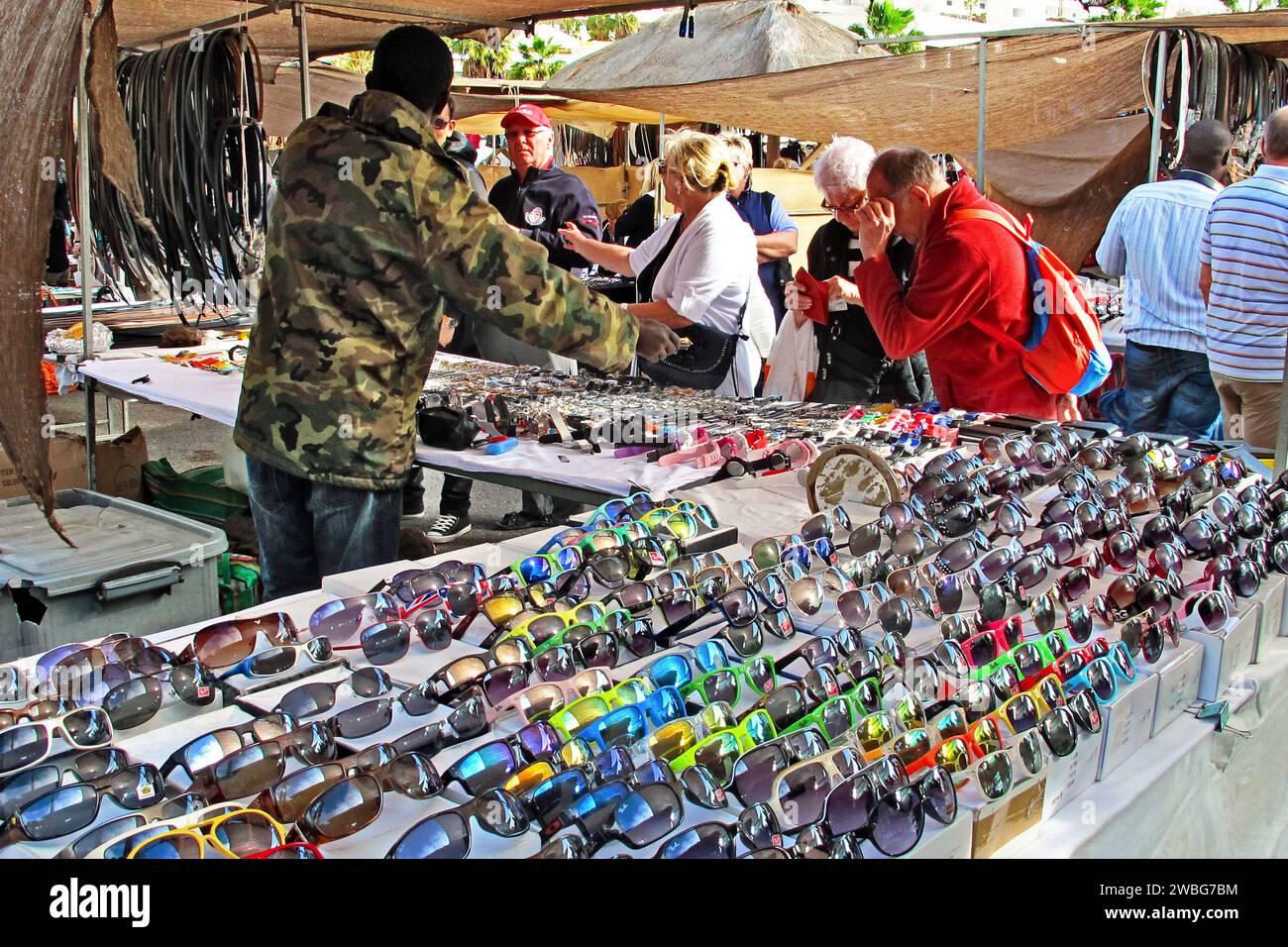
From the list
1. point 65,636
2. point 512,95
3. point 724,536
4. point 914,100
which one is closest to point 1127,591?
point 724,536

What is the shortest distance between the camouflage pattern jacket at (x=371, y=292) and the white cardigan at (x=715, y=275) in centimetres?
169

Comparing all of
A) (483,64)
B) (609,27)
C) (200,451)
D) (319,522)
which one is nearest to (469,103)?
→ (200,451)

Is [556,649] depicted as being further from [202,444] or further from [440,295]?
[202,444]

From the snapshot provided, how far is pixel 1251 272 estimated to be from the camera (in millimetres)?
4070

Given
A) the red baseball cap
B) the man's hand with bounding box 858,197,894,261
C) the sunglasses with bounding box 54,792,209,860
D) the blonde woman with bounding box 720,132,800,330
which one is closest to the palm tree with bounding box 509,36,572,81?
the red baseball cap

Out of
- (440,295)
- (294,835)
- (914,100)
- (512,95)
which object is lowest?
(294,835)

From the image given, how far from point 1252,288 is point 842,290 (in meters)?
1.45

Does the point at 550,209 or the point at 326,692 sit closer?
the point at 326,692

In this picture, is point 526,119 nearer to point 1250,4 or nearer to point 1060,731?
point 1060,731

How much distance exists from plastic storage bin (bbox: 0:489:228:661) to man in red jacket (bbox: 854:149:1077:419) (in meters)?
2.03

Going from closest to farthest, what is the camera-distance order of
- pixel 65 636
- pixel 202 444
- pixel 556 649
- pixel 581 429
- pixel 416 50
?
pixel 556 649 < pixel 416 50 < pixel 65 636 < pixel 581 429 < pixel 202 444
